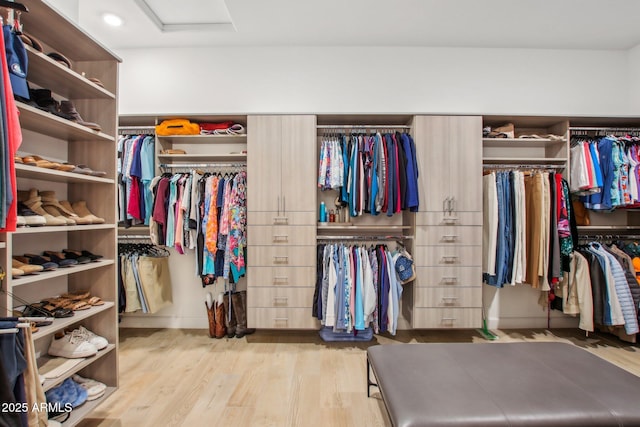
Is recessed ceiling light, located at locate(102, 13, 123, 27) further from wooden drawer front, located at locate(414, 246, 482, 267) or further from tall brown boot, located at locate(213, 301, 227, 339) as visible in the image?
wooden drawer front, located at locate(414, 246, 482, 267)

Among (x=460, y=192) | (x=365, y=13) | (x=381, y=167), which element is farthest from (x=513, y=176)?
(x=365, y=13)

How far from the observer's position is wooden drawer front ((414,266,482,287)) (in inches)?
105

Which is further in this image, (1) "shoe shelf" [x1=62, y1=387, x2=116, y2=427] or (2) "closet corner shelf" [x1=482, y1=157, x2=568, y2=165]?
(2) "closet corner shelf" [x1=482, y1=157, x2=568, y2=165]

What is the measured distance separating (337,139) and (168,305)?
2.54m

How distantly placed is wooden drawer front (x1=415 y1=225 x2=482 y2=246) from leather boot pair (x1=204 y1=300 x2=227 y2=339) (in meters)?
2.10

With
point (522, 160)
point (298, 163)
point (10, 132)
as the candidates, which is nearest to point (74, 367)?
point (10, 132)

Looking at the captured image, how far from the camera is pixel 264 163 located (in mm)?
2684

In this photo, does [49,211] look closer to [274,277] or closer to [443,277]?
[274,277]

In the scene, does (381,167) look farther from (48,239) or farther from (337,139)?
(48,239)

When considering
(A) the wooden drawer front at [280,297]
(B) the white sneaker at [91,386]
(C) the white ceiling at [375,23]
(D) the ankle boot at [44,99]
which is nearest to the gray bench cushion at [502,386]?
(A) the wooden drawer front at [280,297]

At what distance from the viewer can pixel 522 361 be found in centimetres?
159

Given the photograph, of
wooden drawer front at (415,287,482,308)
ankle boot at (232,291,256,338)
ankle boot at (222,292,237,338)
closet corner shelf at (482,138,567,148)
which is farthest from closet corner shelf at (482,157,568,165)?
ankle boot at (222,292,237,338)

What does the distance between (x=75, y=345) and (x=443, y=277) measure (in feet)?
9.23

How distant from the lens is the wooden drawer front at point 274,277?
266 centimetres
